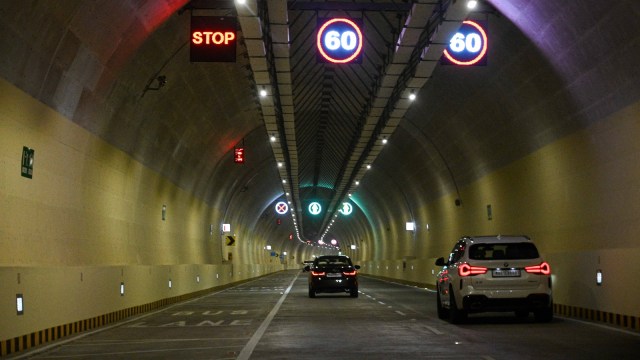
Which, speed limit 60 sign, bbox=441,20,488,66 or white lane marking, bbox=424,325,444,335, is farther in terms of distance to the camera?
speed limit 60 sign, bbox=441,20,488,66

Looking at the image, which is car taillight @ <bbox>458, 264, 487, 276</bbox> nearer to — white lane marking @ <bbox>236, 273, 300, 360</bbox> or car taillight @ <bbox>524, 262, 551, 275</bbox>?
car taillight @ <bbox>524, 262, 551, 275</bbox>

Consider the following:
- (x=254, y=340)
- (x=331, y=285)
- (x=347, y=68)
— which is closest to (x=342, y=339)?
(x=254, y=340)

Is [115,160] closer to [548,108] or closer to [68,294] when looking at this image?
[68,294]

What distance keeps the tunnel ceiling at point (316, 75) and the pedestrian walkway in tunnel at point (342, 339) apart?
5.00m

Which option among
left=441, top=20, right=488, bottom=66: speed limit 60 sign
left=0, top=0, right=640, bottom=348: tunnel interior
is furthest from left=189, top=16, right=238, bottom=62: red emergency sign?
left=441, top=20, right=488, bottom=66: speed limit 60 sign

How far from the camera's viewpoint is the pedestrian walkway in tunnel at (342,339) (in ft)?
45.0

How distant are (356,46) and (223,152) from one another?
21.6 m

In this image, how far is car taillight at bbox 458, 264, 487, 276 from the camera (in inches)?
767

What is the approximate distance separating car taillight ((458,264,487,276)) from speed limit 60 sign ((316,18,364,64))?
5.03 m

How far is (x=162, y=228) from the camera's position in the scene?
35.1 m

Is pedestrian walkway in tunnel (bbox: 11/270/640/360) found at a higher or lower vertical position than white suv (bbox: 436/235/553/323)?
lower

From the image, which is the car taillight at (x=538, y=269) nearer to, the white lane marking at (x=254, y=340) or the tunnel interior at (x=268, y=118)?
the tunnel interior at (x=268, y=118)

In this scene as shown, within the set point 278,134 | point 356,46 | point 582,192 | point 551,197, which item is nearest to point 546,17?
point 356,46

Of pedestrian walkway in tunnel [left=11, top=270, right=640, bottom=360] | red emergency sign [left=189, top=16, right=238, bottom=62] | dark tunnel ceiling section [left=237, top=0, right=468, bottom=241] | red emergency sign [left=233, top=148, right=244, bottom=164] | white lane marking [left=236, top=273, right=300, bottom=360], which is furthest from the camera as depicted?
red emergency sign [left=233, top=148, right=244, bottom=164]
